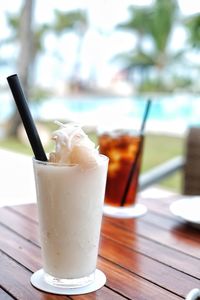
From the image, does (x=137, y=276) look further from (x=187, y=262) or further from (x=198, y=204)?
(x=198, y=204)

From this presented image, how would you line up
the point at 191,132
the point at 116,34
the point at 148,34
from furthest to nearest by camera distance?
the point at 116,34, the point at 148,34, the point at 191,132

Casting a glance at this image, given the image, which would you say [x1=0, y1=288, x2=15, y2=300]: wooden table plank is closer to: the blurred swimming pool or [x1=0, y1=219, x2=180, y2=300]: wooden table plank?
[x1=0, y1=219, x2=180, y2=300]: wooden table plank

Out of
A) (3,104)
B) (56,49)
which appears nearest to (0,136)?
(3,104)

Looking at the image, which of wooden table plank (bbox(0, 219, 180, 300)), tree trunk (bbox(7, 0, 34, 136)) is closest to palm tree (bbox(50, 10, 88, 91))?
tree trunk (bbox(7, 0, 34, 136))

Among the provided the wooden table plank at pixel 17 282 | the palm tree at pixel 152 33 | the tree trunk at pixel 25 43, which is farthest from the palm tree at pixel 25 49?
the wooden table plank at pixel 17 282

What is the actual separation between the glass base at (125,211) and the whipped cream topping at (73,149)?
475 mm

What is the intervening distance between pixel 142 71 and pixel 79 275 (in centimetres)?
1086

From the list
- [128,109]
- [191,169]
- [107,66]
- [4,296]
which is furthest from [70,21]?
[4,296]

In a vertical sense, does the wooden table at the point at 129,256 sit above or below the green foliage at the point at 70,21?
below

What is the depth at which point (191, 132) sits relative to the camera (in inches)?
89.5

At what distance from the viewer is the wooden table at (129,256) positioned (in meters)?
0.78

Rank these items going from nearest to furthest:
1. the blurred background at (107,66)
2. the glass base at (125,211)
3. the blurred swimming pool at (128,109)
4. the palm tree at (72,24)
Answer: the glass base at (125,211)
the blurred background at (107,66)
the palm tree at (72,24)
the blurred swimming pool at (128,109)

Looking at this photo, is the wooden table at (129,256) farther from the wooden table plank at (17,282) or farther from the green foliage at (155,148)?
the green foliage at (155,148)

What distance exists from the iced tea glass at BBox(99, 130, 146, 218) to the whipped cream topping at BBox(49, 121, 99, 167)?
0.52 meters
